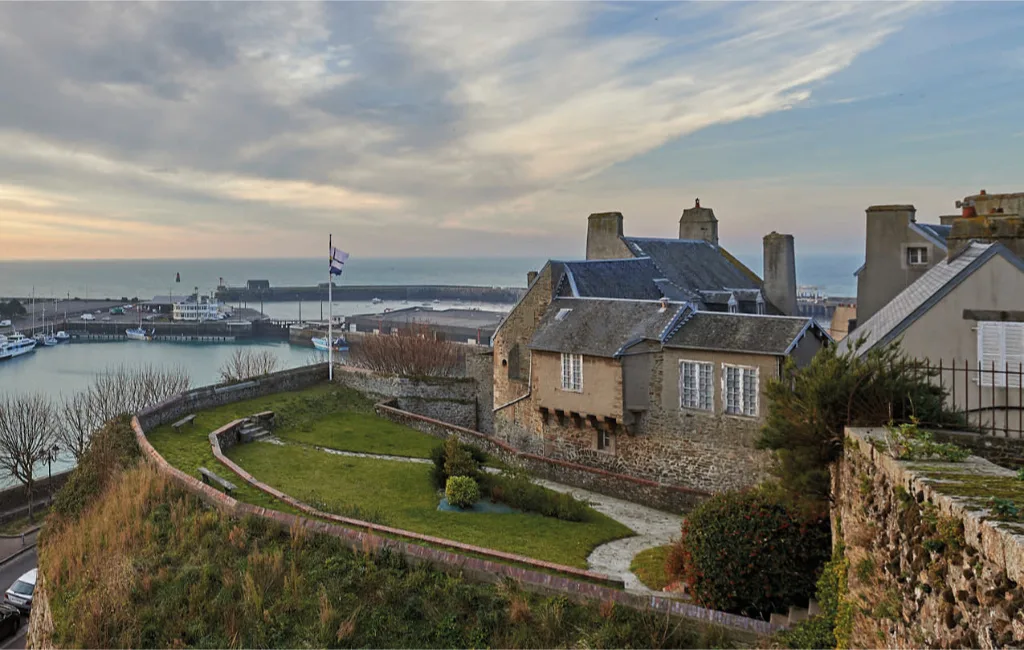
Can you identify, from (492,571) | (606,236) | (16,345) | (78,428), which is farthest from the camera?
(16,345)

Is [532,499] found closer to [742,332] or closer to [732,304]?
[742,332]

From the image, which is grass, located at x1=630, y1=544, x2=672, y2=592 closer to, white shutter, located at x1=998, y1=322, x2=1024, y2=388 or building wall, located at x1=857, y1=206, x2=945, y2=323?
white shutter, located at x1=998, y1=322, x2=1024, y2=388

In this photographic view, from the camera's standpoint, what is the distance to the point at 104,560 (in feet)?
49.2

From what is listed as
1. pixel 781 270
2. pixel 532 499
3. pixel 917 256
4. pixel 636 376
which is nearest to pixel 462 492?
pixel 532 499

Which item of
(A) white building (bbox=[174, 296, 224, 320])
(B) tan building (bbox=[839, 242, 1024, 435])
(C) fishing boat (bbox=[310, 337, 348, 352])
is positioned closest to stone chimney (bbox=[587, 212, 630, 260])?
(B) tan building (bbox=[839, 242, 1024, 435])

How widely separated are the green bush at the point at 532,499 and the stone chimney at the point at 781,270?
20.4m

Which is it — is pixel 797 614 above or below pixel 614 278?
below

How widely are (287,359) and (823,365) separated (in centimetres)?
8790

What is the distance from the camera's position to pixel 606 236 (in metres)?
34.7

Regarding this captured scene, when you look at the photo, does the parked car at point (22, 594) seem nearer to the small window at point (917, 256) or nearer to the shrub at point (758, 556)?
the shrub at point (758, 556)

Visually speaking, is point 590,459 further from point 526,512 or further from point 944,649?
point 944,649

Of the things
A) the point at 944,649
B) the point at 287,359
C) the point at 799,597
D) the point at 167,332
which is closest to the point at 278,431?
the point at 799,597

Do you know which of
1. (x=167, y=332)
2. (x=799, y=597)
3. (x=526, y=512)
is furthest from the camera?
(x=167, y=332)

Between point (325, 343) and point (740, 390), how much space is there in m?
79.9
